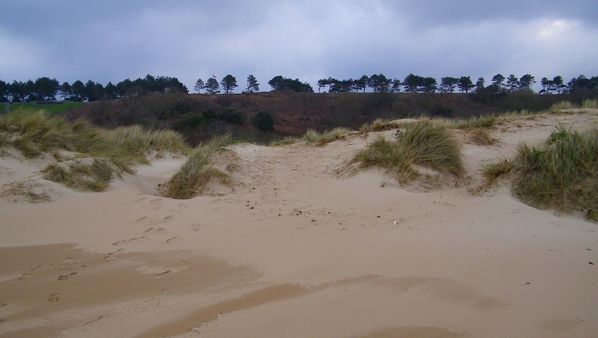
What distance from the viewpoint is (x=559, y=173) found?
201 inches

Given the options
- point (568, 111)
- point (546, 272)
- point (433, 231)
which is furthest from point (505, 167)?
point (568, 111)

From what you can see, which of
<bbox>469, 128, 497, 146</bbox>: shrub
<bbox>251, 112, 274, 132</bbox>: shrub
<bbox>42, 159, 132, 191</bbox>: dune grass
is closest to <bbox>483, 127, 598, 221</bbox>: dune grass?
<bbox>469, 128, 497, 146</bbox>: shrub

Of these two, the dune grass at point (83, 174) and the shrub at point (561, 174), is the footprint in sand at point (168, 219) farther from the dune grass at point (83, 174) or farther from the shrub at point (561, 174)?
the shrub at point (561, 174)

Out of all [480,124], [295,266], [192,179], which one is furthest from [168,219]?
[480,124]

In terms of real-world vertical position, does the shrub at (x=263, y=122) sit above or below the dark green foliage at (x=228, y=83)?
below

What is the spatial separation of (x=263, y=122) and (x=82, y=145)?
22.7 metres

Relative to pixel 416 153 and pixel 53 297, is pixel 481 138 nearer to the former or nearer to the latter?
pixel 416 153

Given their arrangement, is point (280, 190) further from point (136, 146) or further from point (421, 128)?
point (136, 146)

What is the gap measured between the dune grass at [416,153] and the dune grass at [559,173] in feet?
2.44

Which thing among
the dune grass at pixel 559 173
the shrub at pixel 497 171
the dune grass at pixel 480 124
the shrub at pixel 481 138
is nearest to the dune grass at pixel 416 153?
the shrub at pixel 497 171

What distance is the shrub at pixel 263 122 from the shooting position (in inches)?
1208

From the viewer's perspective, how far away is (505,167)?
580 cm

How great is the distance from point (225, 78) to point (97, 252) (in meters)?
47.8

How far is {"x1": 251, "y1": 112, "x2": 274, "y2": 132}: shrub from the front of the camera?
101ft
